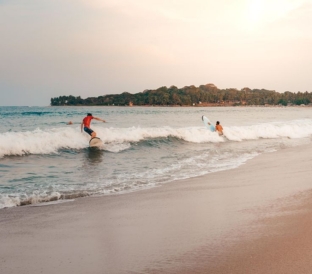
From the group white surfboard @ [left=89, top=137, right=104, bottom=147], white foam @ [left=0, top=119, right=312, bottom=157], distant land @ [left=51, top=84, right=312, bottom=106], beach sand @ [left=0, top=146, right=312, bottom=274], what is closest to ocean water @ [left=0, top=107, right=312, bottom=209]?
white foam @ [left=0, top=119, right=312, bottom=157]

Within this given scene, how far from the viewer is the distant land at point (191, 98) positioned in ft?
457

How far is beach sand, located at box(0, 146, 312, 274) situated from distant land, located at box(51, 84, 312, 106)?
432ft

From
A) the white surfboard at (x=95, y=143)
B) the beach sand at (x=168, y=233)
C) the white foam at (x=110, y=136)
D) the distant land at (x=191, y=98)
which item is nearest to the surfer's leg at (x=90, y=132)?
the white foam at (x=110, y=136)

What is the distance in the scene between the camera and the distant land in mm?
139250

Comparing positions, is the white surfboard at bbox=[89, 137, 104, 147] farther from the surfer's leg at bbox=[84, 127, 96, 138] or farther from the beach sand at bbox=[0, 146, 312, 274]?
the beach sand at bbox=[0, 146, 312, 274]

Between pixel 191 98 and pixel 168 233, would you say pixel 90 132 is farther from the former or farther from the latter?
pixel 191 98

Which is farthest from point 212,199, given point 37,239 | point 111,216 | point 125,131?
point 125,131

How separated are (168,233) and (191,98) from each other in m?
150

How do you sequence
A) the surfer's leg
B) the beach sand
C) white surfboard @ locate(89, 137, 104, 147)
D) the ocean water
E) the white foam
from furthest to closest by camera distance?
the surfer's leg → white surfboard @ locate(89, 137, 104, 147) → the white foam → the ocean water → the beach sand

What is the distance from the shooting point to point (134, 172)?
1151cm

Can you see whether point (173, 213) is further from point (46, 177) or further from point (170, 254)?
point (46, 177)

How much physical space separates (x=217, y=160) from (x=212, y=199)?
7.30 meters

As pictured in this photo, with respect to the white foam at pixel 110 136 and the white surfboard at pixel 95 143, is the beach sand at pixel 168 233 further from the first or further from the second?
the white surfboard at pixel 95 143

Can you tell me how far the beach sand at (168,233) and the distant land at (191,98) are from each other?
13182cm
